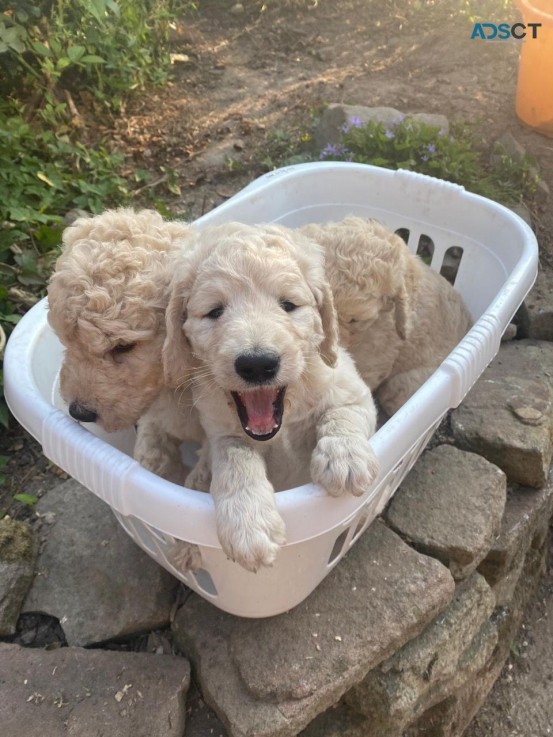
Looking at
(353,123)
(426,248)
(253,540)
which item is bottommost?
(426,248)

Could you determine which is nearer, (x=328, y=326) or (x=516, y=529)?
(x=328, y=326)

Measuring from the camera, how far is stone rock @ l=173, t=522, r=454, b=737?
2.29 meters

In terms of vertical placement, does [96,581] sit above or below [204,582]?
below

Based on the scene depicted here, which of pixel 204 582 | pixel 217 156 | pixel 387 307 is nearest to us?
pixel 204 582

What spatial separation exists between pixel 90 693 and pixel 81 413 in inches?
40.6

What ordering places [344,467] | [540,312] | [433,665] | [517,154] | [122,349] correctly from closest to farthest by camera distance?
[344,467] < [122,349] < [433,665] < [540,312] < [517,154]

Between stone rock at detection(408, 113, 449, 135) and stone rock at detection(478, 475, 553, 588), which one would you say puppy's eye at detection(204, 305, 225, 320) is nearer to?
stone rock at detection(478, 475, 553, 588)

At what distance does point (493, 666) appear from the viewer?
303 centimetres

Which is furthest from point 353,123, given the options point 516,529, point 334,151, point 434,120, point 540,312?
point 516,529

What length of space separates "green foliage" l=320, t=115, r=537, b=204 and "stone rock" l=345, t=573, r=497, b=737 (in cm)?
268

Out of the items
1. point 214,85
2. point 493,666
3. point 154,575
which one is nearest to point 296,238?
point 154,575

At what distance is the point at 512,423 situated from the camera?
3.14 metres

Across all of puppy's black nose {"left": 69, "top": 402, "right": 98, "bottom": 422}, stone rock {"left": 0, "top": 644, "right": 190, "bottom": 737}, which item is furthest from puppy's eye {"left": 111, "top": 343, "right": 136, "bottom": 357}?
stone rock {"left": 0, "top": 644, "right": 190, "bottom": 737}

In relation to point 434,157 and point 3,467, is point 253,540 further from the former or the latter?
point 434,157
